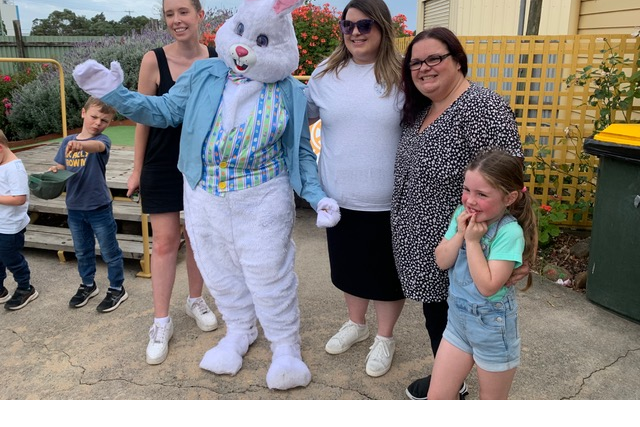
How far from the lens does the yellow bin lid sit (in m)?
3.13

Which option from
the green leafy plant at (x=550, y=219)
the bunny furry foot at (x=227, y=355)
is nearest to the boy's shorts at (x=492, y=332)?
the bunny furry foot at (x=227, y=355)

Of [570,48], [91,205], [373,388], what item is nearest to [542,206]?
[570,48]

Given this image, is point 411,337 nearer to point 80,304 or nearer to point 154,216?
point 154,216

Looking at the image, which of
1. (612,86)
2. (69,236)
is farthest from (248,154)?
(612,86)

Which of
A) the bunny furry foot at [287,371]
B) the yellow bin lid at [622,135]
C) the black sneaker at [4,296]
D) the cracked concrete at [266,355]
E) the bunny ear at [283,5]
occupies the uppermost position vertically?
the bunny ear at [283,5]

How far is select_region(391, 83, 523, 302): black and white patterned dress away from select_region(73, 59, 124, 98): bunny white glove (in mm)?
1282

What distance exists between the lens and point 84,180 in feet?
11.3

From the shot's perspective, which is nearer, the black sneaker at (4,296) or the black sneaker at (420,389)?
the black sneaker at (420,389)

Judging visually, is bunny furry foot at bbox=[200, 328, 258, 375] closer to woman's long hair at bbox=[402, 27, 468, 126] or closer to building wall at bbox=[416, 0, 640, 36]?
woman's long hair at bbox=[402, 27, 468, 126]

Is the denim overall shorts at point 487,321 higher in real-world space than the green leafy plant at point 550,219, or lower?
higher

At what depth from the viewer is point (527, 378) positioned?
277 centimetres

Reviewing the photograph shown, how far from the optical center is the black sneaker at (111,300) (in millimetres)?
3527

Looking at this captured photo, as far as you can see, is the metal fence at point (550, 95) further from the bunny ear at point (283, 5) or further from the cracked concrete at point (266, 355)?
the bunny ear at point (283, 5)

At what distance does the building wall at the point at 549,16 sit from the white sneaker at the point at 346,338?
4094 mm
